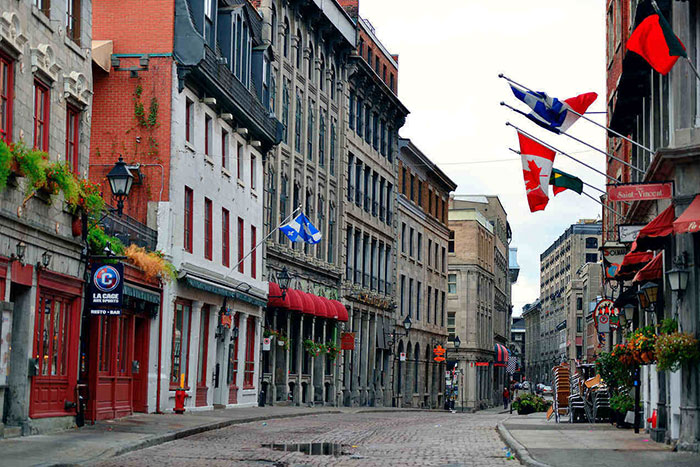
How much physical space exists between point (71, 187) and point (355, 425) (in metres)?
11.6

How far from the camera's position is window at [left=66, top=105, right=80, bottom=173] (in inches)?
859

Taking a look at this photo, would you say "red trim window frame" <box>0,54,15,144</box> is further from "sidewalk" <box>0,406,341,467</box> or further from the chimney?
the chimney

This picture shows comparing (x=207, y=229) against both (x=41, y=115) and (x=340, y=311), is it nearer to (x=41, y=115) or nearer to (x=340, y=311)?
(x=41, y=115)

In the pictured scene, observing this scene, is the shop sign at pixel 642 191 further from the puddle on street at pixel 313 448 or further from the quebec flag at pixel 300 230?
the quebec flag at pixel 300 230

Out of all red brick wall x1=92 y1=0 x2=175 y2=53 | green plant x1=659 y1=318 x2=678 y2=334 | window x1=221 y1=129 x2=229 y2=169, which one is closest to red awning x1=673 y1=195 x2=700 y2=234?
green plant x1=659 y1=318 x2=678 y2=334

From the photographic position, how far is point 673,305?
2027cm

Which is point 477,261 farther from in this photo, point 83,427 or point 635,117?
point 83,427

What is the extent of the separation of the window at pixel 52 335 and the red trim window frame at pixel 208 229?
1157 centimetres

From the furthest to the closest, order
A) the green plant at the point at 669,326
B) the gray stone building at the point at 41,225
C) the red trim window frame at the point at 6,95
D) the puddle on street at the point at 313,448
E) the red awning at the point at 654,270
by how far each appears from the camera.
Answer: the red awning at the point at 654,270 → the green plant at the point at 669,326 → the puddle on street at the point at 313,448 → the gray stone building at the point at 41,225 → the red trim window frame at the point at 6,95

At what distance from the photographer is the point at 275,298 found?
40.8 metres

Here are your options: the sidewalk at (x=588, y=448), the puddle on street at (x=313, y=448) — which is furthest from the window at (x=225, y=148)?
the puddle on street at (x=313, y=448)

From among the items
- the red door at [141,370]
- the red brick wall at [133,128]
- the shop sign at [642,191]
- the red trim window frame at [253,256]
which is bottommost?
the red door at [141,370]

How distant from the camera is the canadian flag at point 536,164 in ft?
77.3

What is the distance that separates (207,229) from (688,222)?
19021mm
